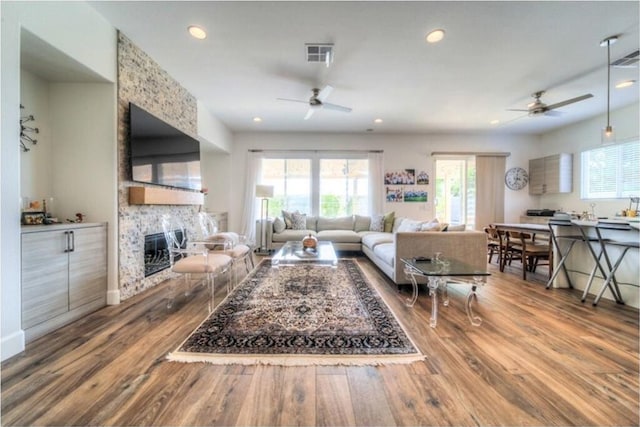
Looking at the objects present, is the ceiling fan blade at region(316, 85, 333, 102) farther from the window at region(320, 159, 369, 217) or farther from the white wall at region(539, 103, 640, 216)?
the white wall at region(539, 103, 640, 216)

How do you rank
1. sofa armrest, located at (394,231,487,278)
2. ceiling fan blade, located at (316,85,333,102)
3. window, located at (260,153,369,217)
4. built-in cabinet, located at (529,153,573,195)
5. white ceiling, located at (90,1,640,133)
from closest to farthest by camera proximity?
white ceiling, located at (90,1,640,133)
sofa armrest, located at (394,231,487,278)
ceiling fan blade, located at (316,85,333,102)
built-in cabinet, located at (529,153,573,195)
window, located at (260,153,369,217)

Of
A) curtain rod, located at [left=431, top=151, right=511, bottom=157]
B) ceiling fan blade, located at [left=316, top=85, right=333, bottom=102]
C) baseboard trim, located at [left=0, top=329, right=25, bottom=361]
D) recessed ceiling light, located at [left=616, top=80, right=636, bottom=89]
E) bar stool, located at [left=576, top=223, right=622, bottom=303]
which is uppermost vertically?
recessed ceiling light, located at [left=616, top=80, right=636, bottom=89]

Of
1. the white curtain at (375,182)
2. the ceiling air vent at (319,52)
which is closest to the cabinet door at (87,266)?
the ceiling air vent at (319,52)

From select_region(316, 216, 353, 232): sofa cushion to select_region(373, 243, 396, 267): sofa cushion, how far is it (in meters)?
1.77

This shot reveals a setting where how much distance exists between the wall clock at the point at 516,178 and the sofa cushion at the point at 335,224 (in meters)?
4.07

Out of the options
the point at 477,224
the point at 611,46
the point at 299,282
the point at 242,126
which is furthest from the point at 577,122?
the point at 242,126

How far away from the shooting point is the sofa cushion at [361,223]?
5883mm

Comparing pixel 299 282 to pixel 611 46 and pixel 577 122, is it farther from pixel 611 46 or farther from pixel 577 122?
pixel 577 122

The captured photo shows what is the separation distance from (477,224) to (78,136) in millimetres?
7381

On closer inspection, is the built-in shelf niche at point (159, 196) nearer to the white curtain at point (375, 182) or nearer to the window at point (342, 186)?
the window at point (342, 186)

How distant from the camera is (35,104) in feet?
8.09

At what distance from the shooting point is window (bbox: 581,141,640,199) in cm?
451

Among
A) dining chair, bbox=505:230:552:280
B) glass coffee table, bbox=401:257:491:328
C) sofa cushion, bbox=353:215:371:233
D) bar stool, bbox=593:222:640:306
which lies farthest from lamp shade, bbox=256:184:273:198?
bar stool, bbox=593:222:640:306

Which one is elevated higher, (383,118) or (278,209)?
(383,118)
